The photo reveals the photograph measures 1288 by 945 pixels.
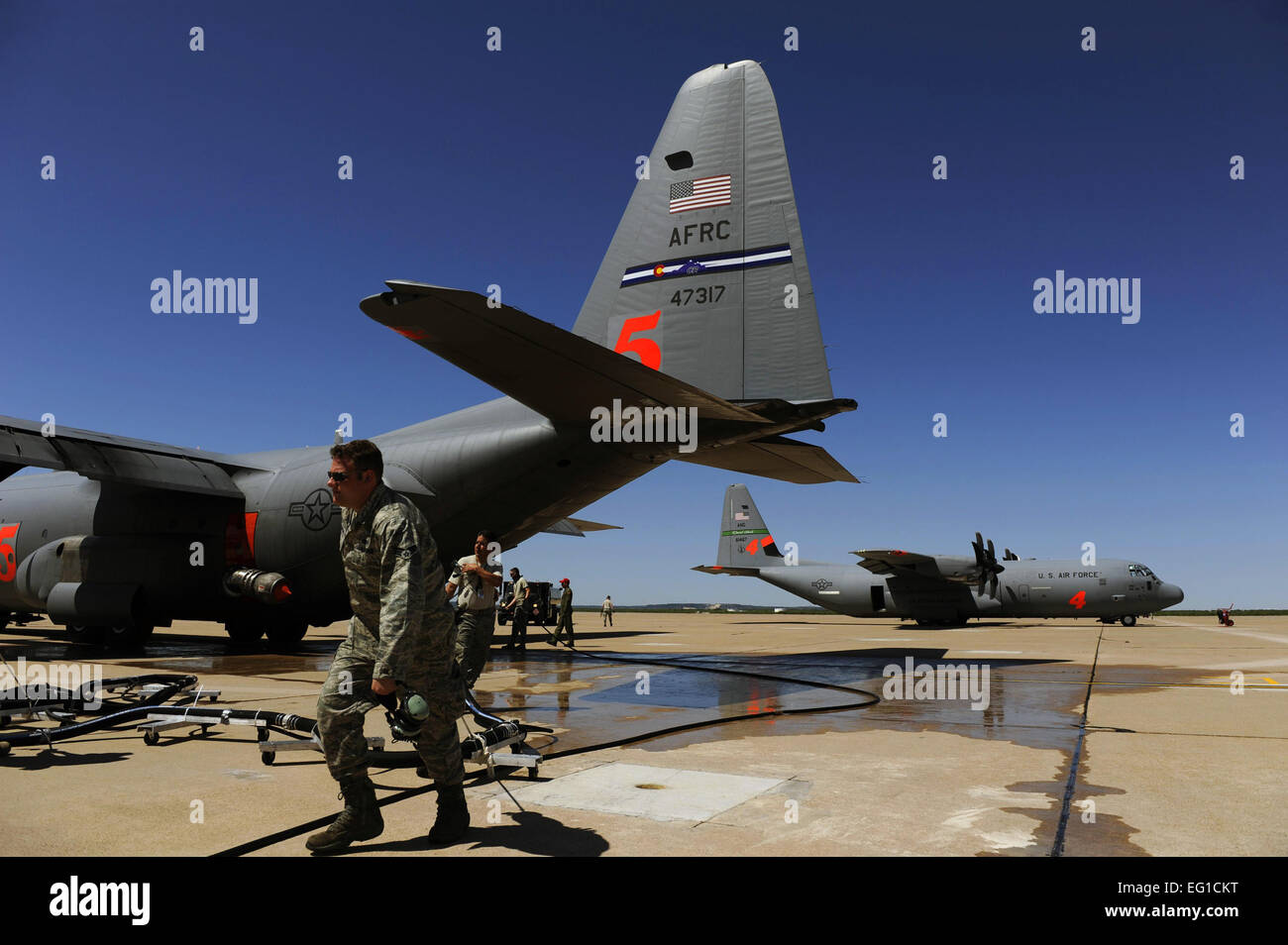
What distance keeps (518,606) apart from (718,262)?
894cm

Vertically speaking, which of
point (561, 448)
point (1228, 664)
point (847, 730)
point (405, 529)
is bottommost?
point (1228, 664)

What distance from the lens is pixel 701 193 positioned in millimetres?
12023

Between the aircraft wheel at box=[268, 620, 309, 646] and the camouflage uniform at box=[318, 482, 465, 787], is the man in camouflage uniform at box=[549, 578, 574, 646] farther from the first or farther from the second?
the camouflage uniform at box=[318, 482, 465, 787]

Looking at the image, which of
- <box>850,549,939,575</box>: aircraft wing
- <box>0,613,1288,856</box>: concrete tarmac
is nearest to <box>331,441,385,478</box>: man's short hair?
<box>0,613,1288,856</box>: concrete tarmac

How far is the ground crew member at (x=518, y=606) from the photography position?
52.8 ft

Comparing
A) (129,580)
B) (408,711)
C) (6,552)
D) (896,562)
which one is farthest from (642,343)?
(896,562)

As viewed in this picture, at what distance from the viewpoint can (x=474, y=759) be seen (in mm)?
5848

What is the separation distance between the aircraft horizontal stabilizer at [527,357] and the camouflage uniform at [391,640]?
4.21m

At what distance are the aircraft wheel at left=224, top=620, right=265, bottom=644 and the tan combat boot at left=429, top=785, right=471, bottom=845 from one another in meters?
15.7

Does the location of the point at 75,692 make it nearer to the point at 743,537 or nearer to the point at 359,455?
the point at 359,455
